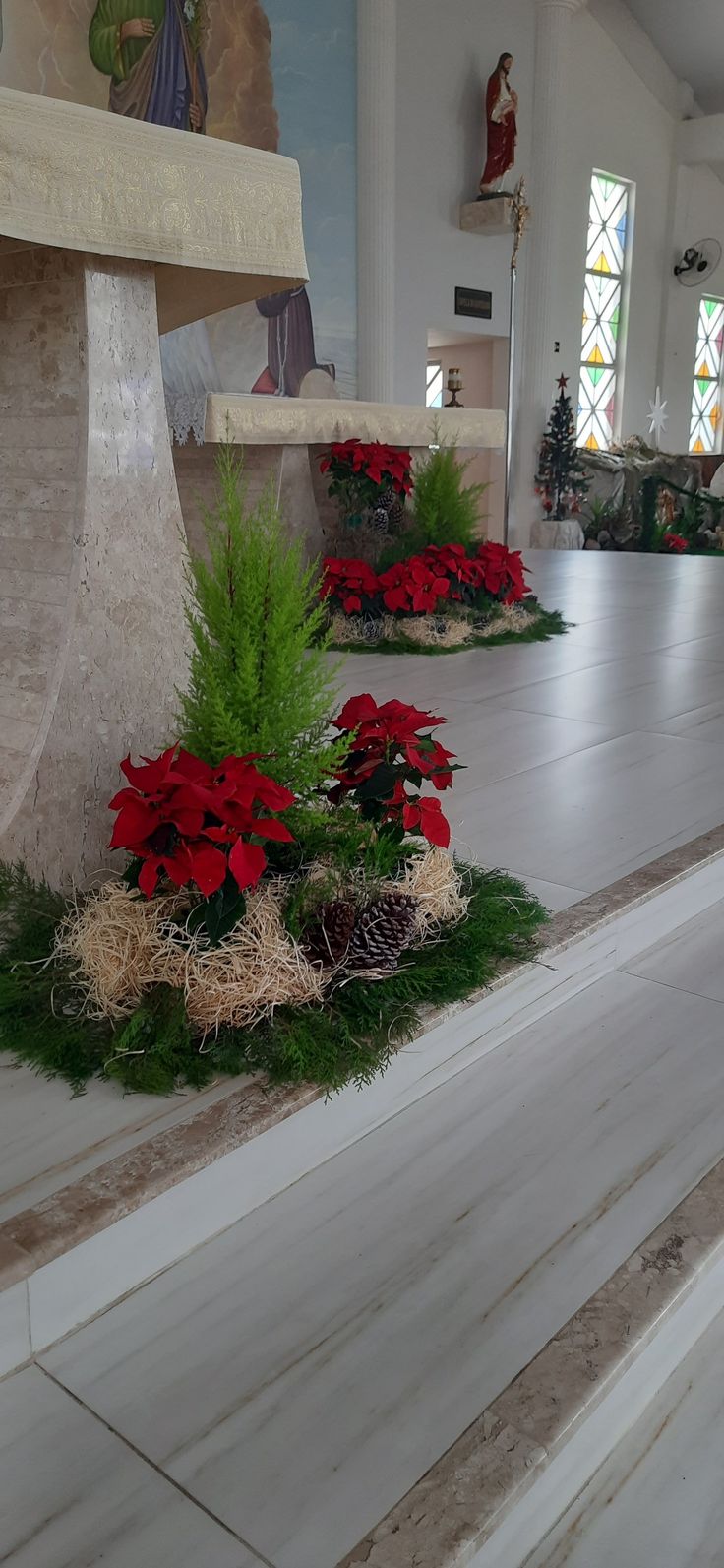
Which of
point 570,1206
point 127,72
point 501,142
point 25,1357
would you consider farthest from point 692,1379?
point 501,142

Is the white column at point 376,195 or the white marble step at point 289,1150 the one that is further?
the white column at point 376,195

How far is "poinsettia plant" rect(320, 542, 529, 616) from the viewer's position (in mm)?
4902

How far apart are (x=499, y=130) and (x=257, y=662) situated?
11688 mm

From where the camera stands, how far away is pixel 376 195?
1011 centimetres

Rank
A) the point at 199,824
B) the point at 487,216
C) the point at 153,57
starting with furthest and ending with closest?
the point at 487,216
the point at 153,57
the point at 199,824

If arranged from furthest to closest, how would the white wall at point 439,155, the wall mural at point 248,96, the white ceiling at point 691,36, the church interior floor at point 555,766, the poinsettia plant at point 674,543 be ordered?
1. the white ceiling at point 691,36
2. the white wall at point 439,155
3. the poinsettia plant at point 674,543
4. the wall mural at point 248,96
5. the church interior floor at point 555,766

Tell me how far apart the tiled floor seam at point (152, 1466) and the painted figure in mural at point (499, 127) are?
41.0ft

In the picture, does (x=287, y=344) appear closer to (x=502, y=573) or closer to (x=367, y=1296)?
(x=502, y=573)

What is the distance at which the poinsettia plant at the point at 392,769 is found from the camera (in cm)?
186

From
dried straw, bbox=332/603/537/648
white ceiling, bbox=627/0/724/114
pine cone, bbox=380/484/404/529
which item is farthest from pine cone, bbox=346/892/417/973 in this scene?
white ceiling, bbox=627/0/724/114

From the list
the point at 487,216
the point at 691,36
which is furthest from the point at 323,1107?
the point at 691,36

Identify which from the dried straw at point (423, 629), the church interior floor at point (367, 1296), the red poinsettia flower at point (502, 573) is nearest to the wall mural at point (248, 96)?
the red poinsettia flower at point (502, 573)

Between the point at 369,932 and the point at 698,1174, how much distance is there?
0.57m

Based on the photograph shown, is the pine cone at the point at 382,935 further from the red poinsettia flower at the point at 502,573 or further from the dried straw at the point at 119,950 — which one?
the red poinsettia flower at the point at 502,573
